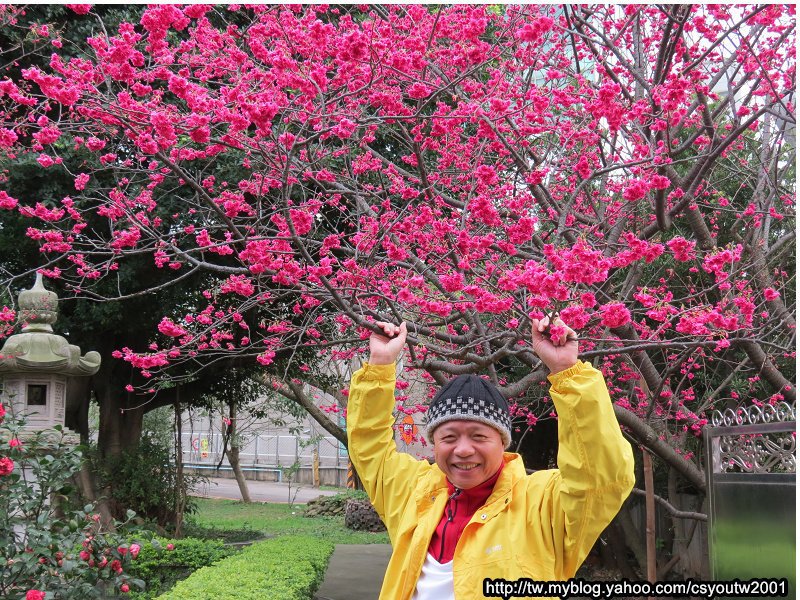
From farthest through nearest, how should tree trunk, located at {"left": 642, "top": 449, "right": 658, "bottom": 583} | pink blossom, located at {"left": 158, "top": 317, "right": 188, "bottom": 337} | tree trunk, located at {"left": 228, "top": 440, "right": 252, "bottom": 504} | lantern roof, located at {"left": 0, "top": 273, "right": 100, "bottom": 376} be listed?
tree trunk, located at {"left": 228, "top": 440, "right": 252, "bottom": 504}, tree trunk, located at {"left": 642, "top": 449, "right": 658, "bottom": 583}, lantern roof, located at {"left": 0, "top": 273, "right": 100, "bottom": 376}, pink blossom, located at {"left": 158, "top": 317, "right": 188, "bottom": 337}

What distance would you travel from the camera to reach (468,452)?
1.98 metres

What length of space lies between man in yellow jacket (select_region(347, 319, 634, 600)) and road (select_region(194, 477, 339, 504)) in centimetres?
1760

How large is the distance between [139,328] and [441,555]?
7.87m

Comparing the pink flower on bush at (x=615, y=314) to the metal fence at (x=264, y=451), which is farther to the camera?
the metal fence at (x=264, y=451)

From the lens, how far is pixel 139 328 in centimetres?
914

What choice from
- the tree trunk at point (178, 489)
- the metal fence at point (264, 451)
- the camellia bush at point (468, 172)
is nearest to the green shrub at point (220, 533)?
the tree trunk at point (178, 489)

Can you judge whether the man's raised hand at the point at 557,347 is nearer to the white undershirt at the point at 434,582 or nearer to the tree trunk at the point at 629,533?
the white undershirt at the point at 434,582

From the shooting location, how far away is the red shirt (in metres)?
1.96

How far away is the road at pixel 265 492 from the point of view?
20.6 metres

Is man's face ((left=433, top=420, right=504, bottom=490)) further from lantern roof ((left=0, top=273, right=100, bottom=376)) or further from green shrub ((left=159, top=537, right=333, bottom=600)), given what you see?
lantern roof ((left=0, top=273, right=100, bottom=376))

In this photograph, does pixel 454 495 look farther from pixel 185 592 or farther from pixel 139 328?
pixel 139 328

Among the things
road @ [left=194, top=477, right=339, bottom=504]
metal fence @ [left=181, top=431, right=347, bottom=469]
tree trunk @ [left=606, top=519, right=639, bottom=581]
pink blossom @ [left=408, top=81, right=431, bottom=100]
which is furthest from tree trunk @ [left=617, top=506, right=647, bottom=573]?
metal fence @ [left=181, top=431, right=347, bottom=469]

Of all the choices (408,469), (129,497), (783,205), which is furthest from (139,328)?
(408,469)

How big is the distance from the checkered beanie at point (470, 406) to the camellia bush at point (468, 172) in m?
1.44
